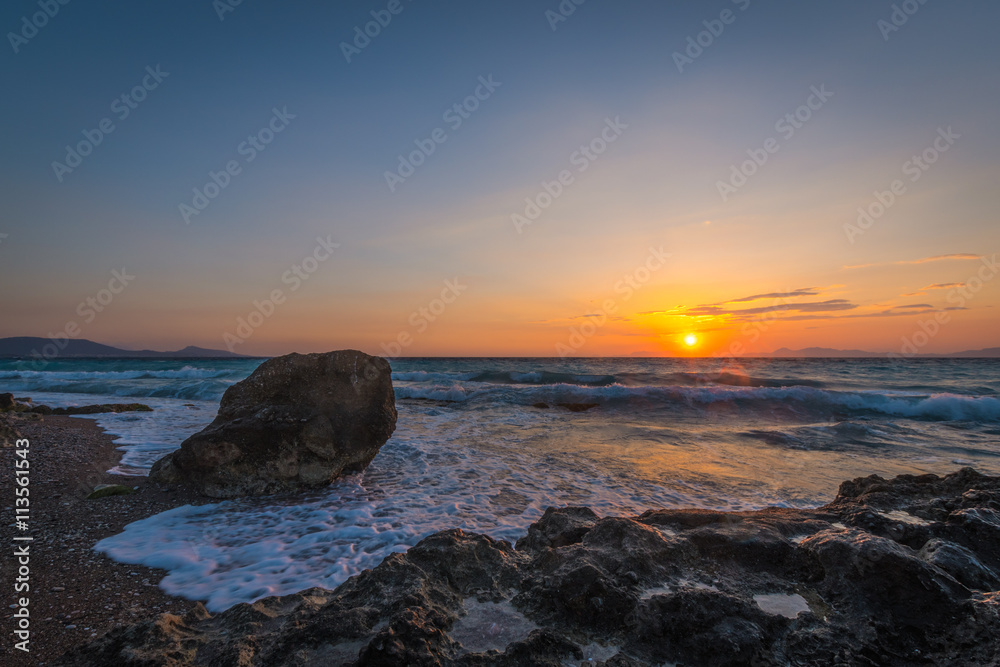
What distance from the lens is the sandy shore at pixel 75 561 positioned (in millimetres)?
2893

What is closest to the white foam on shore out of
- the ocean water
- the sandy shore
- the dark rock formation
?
the ocean water

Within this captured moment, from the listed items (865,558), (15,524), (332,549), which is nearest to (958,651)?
(865,558)

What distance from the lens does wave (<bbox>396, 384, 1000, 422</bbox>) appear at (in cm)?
1592

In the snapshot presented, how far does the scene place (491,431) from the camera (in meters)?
11.0

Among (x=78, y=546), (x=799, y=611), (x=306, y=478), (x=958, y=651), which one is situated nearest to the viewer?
(x=958, y=651)

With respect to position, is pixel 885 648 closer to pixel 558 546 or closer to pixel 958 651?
pixel 958 651

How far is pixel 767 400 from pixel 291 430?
703 inches

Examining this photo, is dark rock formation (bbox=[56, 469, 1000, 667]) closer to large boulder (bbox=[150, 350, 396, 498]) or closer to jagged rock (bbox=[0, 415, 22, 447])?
large boulder (bbox=[150, 350, 396, 498])

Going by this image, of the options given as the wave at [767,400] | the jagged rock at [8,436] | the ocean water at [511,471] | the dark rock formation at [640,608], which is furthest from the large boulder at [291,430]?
the wave at [767,400]

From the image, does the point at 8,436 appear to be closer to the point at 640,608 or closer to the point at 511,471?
the point at 511,471

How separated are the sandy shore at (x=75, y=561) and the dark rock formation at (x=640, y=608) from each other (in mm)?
1143

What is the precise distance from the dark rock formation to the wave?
45.5 ft

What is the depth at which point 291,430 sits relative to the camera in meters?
6.22

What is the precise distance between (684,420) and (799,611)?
1166cm
